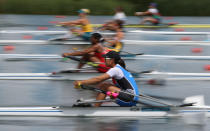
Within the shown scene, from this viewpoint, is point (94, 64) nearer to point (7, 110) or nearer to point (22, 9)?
point (7, 110)

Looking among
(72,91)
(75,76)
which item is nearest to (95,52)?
(75,76)

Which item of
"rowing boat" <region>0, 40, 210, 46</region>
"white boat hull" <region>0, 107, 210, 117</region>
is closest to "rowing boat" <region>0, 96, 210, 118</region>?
"white boat hull" <region>0, 107, 210, 117</region>

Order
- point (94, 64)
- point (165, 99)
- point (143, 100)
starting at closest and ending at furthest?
point (143, 100) → point (165, 99) → point (94, 64)

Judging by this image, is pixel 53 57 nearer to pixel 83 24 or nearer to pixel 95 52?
pixel 83 24

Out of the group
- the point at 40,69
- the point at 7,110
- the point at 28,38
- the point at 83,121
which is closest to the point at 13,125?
the point at 7,110

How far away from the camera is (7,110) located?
21.8ft

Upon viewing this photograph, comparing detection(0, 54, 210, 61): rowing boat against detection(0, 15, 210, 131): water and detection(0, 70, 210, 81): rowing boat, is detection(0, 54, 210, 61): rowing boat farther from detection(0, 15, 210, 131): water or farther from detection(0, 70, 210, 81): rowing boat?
detection(0, 70, 210, 81): rowing boat

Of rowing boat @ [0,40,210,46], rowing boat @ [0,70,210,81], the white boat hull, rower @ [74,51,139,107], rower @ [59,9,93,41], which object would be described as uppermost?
rower @ [59,9,93,41]

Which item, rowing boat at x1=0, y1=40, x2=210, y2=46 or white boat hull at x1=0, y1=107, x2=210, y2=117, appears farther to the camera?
rowing boat at x1=0, y1=40, x2=210, y2=46

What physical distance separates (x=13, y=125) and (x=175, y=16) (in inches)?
682

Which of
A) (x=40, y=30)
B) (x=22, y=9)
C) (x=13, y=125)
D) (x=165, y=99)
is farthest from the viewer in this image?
(x=22, y=9)

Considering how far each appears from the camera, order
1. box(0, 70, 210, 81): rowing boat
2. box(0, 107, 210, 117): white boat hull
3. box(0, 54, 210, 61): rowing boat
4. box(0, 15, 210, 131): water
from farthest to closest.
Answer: box(0, 54, 210, 61): rowing boat, box(0, 70, 210, 81): rowing boat, box(0, 107, 210, 117): white boat hull, box(0, 15, 210, 131): water

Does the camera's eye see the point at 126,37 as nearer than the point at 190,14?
Yes

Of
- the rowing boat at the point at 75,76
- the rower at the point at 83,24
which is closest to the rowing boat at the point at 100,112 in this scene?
the rowing boat at the point at 75,76
